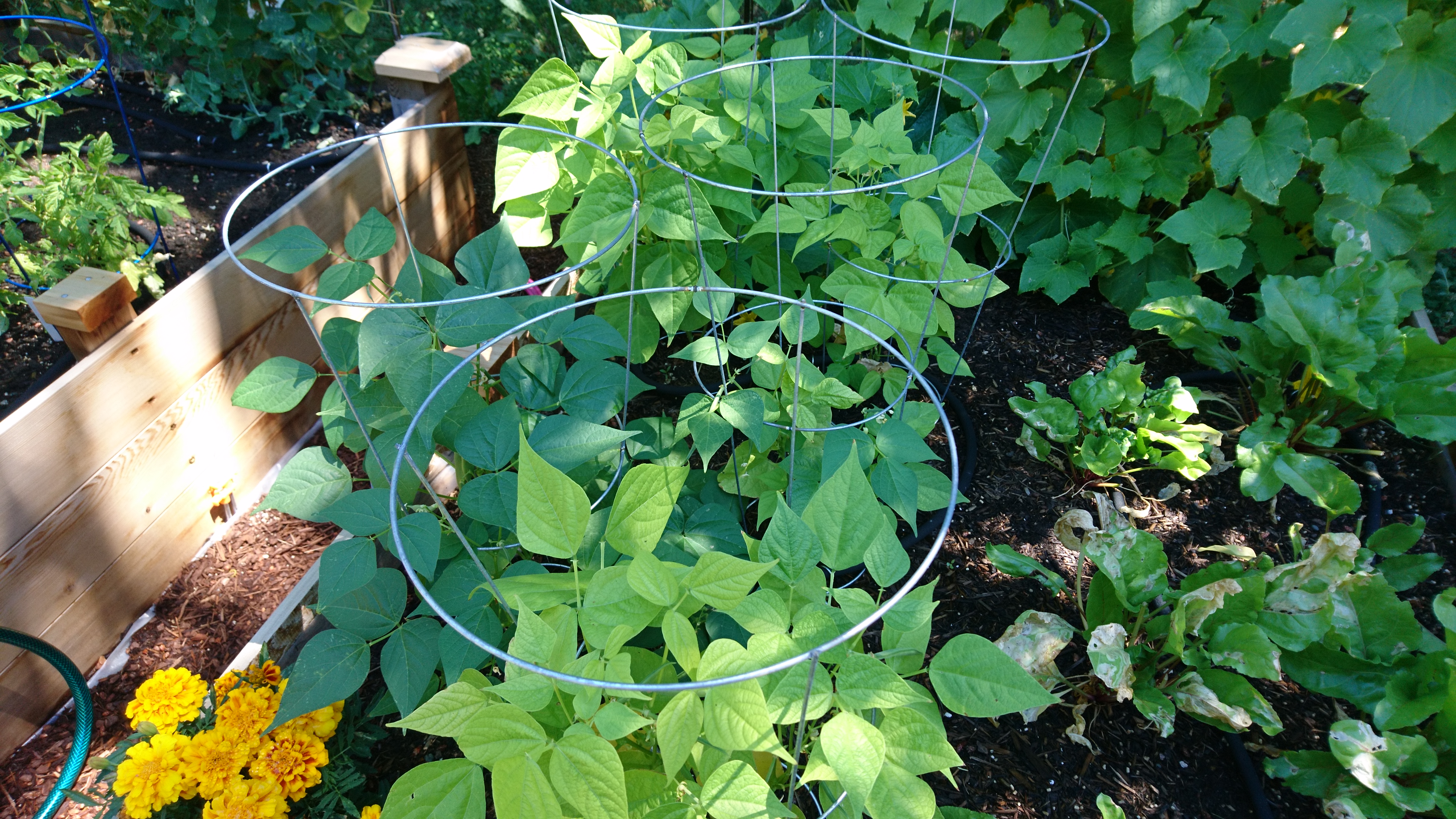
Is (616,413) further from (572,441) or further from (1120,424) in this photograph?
(1120,424)

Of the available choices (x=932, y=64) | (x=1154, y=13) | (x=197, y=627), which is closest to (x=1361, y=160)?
(x=1154, y=13)

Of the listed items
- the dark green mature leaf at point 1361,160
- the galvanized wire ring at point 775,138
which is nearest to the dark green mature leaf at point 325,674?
the galvanized wire ring at point 775,138

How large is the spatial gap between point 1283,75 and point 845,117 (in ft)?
4.31

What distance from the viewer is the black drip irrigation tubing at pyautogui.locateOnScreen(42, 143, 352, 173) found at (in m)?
2.58

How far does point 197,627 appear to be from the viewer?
6.35 ft

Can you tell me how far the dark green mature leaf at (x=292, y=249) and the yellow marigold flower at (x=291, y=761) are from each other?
0.78 m

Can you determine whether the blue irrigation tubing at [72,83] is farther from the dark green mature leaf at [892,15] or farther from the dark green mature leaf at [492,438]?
the dark green mature leaf at [892,15]

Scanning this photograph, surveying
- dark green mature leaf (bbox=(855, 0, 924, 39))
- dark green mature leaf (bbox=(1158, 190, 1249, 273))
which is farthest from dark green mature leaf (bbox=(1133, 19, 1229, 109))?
dark green mature leaf (bbox=(855, 0, 924, 39))

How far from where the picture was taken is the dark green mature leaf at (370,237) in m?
1.36

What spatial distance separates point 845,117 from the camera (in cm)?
191

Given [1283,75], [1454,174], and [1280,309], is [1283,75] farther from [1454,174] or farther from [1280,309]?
[1280,309]

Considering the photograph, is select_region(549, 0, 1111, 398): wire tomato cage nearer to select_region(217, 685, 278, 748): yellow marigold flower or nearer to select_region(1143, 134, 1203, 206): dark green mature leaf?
select_region(1143, 134, 1203, 206): dark green mature leaf

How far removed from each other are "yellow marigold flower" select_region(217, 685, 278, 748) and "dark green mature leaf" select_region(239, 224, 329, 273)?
2.39 ft

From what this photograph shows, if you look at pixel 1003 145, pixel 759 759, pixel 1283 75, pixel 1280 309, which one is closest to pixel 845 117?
pixel 1003 145
